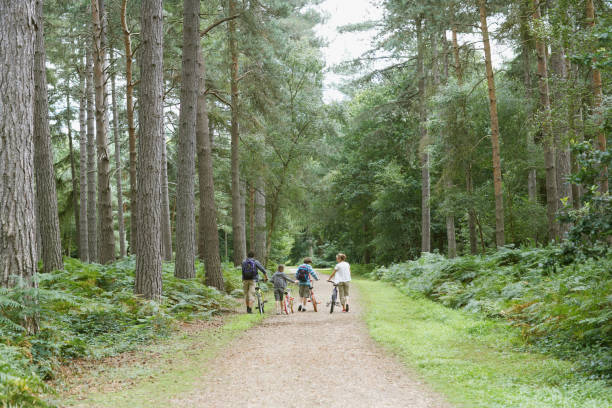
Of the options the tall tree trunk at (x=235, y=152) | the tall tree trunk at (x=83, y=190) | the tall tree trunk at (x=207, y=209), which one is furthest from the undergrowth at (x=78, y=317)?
the tall tree trunk at (x=83, y=190)

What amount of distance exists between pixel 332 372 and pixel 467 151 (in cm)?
1232

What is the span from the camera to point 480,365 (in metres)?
6.78

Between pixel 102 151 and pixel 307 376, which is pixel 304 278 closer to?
pixel 307 376

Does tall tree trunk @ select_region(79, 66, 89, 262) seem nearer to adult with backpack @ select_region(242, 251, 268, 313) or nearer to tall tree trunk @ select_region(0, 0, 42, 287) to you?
adult with backpack @ select_region(242, 251, 268, 313)

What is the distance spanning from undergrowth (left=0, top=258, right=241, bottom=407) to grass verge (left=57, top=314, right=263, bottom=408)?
1.26ft

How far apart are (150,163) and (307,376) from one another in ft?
19.1

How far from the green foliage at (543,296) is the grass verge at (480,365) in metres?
0.37

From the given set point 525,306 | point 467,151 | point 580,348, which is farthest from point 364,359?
point 467,151

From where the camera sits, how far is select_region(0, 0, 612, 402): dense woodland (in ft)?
21.3

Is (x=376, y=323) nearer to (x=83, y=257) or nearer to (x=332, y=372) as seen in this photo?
(x=332, y=372)

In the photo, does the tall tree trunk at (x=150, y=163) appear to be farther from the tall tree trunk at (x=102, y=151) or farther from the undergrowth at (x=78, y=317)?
the tall tree trunk at (x=102, y=151)

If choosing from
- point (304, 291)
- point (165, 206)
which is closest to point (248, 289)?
point (304, 291)

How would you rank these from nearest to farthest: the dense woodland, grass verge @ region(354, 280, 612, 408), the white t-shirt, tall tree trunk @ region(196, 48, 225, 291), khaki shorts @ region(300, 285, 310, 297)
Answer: grass verge @ region(354, 280, 612, 408)
the dense woodland
the white t-shirt
khaki shorts @ region(300, 285, 310, 297)
tall tree trunk @ region(196, 48, 225, 291)

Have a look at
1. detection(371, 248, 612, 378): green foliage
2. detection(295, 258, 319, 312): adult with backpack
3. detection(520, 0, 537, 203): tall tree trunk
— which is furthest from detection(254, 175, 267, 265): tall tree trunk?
detection(520, 0, 537, 203): tall tree trunk
